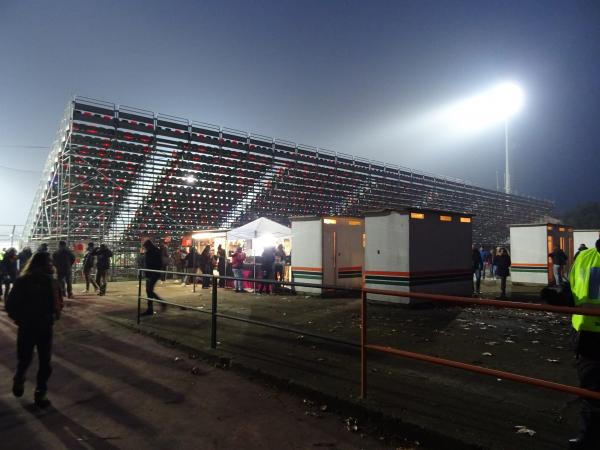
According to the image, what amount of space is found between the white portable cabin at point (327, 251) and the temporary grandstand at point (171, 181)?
225 inches

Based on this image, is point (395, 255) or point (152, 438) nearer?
point (152, 438)

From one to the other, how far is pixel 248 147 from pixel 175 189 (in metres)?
7.08

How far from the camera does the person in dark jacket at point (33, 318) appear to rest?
466 centimetres

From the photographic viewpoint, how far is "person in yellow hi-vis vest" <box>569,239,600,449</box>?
311cm

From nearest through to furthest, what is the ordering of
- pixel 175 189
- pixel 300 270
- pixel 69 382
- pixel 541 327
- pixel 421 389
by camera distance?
pixel 421 389, pixel 69 382, pixel 541 327, pixel 300 270, pixel 175 189

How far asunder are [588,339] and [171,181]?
27.1 metres

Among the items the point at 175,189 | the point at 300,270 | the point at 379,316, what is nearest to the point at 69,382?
the point at 379,316

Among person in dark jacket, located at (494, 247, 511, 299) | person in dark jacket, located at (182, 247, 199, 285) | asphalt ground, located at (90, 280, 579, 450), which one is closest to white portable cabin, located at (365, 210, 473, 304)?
asphalt ground, located at (90, 280, 579, 450)

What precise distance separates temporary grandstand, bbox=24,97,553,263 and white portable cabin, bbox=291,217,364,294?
570 centimetres

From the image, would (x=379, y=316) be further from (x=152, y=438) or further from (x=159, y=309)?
(x=152, y=438)

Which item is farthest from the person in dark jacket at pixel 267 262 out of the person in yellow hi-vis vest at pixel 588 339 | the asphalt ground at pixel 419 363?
the person in yellow hi-vis vest at pixel 588 339

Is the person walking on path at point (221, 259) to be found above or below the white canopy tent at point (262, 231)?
below

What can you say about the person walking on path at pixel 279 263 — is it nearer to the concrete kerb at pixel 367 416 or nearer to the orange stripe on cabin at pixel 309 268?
the orange stripe on cabin at pixel 309 268

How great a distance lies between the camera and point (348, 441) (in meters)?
3.67
